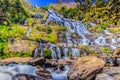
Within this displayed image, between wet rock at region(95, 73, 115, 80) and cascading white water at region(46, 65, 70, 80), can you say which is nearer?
wet rock at region(95, 73, 115, 80)

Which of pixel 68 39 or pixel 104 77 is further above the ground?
pixel 68 39

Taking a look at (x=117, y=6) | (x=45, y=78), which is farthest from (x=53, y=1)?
(x=117, y=6)

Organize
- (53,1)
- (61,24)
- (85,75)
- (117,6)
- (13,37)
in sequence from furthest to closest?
(61,24), (53,1), (13,37), (85,75), (117,6)

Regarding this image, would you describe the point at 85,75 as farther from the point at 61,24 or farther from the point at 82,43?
the point at 61,24

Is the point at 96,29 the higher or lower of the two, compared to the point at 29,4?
lower

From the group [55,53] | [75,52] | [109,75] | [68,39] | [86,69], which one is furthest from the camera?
[68,39]

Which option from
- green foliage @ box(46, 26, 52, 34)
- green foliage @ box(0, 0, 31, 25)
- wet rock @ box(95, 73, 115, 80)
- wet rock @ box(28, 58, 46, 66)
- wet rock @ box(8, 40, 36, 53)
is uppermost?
green foliage @ box(0, 0, 31, 25)

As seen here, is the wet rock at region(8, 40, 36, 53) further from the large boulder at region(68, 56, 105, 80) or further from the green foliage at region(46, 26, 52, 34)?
the large boulder at region(68, 56, 105, 80)

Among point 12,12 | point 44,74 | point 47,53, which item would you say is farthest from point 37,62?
point 12,12

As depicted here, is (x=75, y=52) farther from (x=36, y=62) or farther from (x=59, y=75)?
(x=59, y=75)

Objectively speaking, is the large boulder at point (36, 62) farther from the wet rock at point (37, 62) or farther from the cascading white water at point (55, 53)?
the cascading white water at point (55, 53)

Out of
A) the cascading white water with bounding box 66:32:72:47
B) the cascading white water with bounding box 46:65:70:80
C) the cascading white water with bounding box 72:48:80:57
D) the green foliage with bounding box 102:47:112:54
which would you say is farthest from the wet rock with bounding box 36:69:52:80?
the cascading white water with bounding box 66:32:72:47

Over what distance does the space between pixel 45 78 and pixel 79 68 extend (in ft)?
6.06

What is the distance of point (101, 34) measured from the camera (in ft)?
90.8
